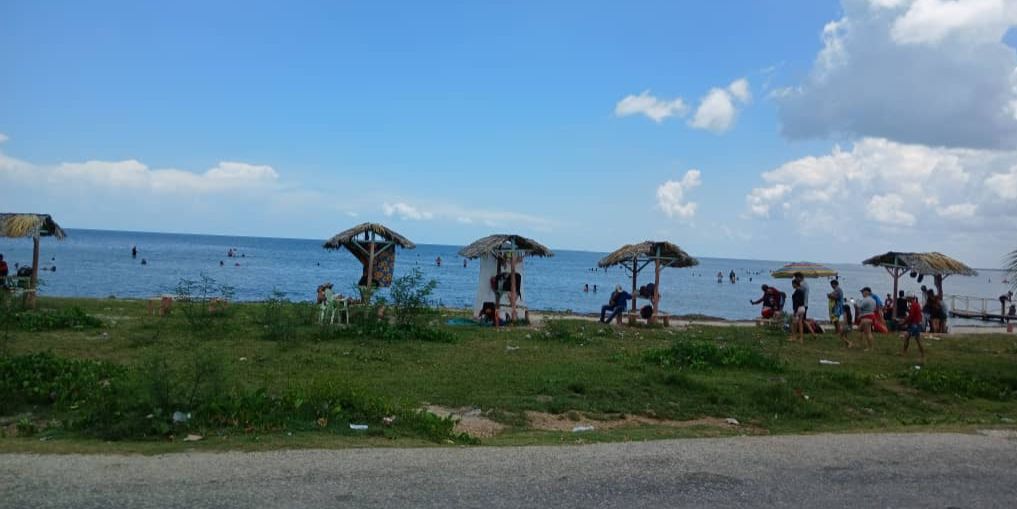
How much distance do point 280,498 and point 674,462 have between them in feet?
11.3

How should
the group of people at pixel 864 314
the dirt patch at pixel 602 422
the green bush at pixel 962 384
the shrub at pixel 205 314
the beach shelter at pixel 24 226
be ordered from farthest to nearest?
1. the beach shelter at pixel 24 226
2. the group of people at pixel 864 314
3. the shrub at pixel 205 314
4. the green bush at pixel 962 384
5. the dirt patch at pixel 602 422

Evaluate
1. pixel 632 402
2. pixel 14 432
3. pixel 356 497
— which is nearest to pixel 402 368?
pixel 632 402

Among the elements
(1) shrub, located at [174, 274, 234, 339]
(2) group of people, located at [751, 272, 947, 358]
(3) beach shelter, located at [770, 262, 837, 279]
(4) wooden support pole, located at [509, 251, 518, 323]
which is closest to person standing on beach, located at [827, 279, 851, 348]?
(2) group of people, located at [751, 272, 947, 358]

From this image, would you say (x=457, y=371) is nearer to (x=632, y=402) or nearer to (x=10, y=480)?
Answer: (x=632, y=402)

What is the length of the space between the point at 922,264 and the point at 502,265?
13461 millimetres

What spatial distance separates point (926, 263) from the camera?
23.9 m

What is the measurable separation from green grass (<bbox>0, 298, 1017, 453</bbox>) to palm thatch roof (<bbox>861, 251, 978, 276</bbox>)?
676cm

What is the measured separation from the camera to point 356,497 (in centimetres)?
565

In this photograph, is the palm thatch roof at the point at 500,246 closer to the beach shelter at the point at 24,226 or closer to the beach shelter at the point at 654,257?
the beach shelter at the point at 654,257

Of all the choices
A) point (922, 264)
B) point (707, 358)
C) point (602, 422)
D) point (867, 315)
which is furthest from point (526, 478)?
point (922, 264)

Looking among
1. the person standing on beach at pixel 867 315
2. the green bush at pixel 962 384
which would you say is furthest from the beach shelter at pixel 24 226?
the person standing on beach at pixel 867 315

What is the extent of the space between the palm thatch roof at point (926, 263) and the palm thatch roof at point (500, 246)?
38.9 feet

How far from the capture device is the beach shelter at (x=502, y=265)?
19.9 m

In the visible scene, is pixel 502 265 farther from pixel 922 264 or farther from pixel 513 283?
pixel 922 264
